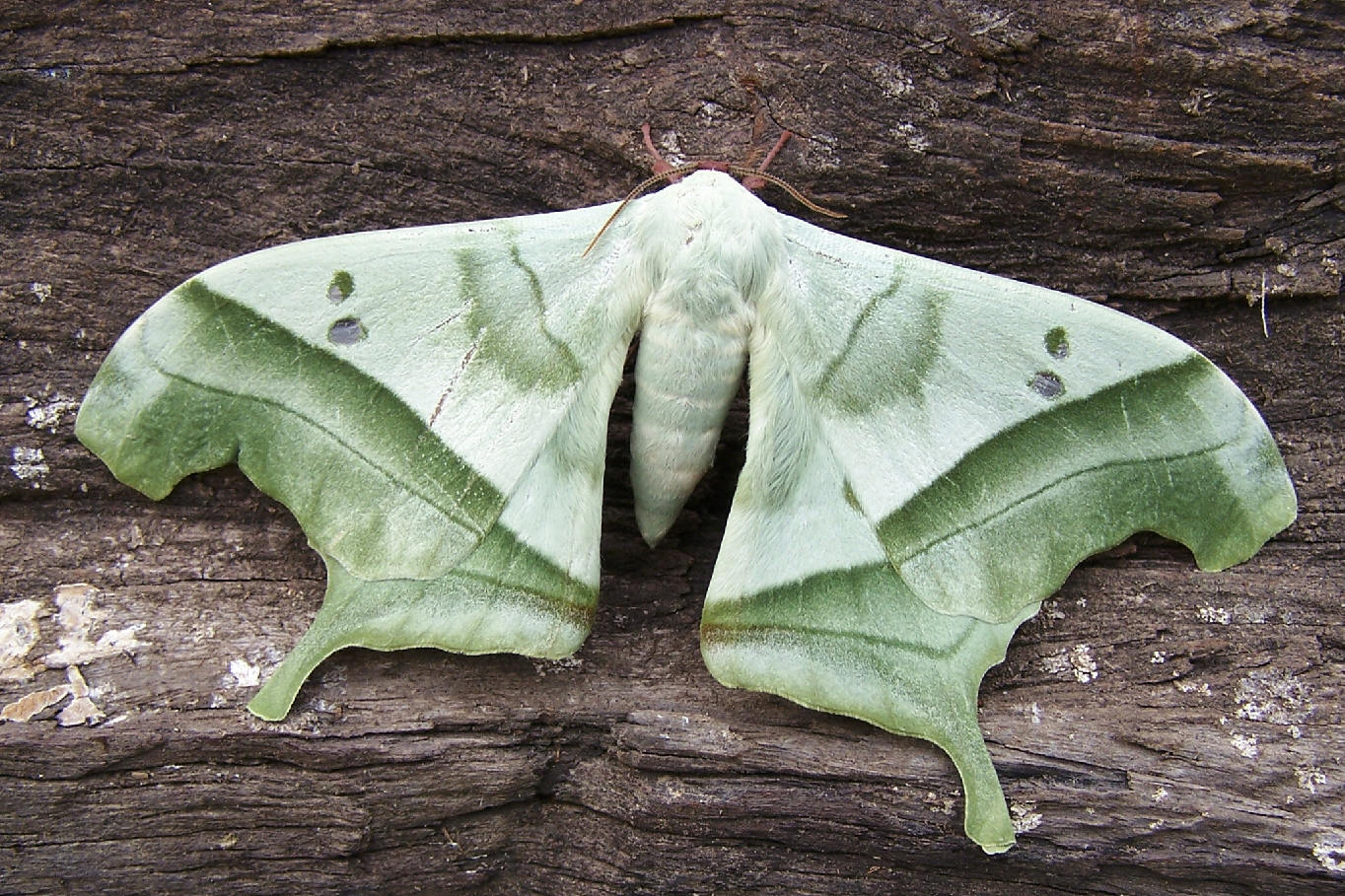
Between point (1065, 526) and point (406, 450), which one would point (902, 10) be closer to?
point (1065, 526)

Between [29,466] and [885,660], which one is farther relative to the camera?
[29,466]

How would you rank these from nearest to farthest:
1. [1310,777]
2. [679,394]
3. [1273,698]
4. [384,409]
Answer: [384,409] → [679,394] → [1310,777] → [1273,698]

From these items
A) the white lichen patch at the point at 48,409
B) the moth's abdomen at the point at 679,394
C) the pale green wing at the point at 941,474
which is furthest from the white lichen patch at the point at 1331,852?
the white lichen patch at the point at 48,409

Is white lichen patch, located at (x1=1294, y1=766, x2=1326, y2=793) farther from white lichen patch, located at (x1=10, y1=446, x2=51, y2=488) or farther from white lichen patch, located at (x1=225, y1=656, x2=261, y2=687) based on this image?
white lichen patch, located at (x1=10, y1=446, x2=51, y2=488)

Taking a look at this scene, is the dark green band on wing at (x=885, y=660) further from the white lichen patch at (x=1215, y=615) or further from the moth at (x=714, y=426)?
the white lichen patch at (x=1215, y=615)

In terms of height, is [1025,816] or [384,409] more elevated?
[384,409]

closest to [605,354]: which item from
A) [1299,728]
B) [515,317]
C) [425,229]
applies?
[515,317]

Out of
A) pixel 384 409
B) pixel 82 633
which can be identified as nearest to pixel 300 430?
pixel 384 409

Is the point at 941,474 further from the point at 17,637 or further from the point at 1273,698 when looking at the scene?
the point at 17,637
